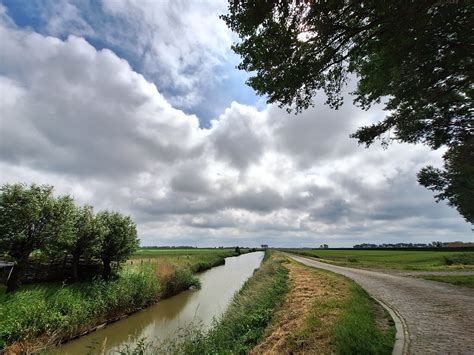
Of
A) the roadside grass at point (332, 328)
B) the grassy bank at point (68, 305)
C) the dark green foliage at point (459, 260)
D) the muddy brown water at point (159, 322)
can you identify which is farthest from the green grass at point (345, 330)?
the dark green foliage at point (459, 260)

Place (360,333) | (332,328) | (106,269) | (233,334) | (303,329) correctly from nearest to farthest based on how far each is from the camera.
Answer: (360,333), (332,328), (303,329), (233,334), (106,269)

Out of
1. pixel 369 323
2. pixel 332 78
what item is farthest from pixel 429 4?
pixel 369 323

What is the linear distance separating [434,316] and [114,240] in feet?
74.4

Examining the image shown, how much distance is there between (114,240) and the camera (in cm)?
2580

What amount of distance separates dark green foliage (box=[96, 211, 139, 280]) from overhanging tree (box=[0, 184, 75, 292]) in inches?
201

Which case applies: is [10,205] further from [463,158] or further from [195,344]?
[463,158]

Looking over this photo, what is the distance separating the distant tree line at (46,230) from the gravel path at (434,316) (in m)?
18.7

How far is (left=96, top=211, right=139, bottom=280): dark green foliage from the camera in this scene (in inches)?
996

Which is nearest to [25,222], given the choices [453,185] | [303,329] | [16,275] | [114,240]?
[16,275]

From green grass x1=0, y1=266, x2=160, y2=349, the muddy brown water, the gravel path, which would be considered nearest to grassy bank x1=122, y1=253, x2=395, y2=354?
the gravel path

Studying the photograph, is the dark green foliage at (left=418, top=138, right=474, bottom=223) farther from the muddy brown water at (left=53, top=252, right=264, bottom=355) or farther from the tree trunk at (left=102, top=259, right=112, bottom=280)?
the tree trunk at (left=102, top=259, right=112, bottom=280)

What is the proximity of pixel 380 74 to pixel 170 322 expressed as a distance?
756 inches

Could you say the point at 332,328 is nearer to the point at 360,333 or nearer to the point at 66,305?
the point at 360,333

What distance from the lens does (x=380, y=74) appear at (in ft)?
39.3
